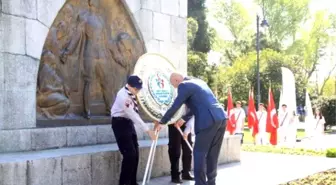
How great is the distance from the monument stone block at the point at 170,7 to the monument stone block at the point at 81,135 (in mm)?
3280

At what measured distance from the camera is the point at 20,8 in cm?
716

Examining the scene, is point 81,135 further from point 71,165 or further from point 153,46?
point 153,46

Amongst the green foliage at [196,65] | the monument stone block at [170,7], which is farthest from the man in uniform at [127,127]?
the green foliage at [196,65]

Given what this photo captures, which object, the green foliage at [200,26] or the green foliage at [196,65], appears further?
the green foliage at [200,26]

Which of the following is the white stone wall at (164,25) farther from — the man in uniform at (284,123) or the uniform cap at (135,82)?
the man in uniform at (284,123)

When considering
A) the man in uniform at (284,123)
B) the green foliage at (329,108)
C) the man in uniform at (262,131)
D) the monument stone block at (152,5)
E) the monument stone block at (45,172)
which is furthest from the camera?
the green foliage at (329,108)

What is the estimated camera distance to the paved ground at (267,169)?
8078 mm

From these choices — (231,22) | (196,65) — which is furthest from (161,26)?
(231,22)

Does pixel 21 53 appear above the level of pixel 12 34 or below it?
below

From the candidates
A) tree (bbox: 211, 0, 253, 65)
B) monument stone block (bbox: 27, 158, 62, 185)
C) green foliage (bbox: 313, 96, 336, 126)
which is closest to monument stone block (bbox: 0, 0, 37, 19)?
monument stone block (bbox: 27, 158, 62, 185)

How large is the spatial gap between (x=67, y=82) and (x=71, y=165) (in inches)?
75.9

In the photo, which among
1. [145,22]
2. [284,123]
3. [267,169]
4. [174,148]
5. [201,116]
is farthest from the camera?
[284,123]

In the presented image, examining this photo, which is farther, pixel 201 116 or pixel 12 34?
pixel 12 34

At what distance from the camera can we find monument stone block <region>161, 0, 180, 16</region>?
10188 millimetres
